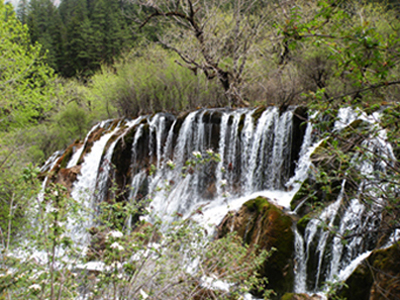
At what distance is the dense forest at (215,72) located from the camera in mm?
2189

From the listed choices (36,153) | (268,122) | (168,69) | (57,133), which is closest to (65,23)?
(57,133)

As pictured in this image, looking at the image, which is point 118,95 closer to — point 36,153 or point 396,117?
point 36,153

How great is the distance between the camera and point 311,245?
454 centimetres

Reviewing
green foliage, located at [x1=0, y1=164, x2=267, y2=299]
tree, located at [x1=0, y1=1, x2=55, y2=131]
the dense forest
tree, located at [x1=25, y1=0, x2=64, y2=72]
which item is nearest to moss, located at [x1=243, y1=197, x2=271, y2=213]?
green foliage, located at [x1=0, y1=164, x2=267, y2=299]

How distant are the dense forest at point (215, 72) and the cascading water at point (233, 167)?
1122 mm

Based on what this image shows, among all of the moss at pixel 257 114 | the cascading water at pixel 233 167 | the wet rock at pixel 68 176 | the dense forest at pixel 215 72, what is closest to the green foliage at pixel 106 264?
the dense forest at pixel 215 72

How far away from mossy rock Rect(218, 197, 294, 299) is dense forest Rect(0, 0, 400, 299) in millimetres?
1757

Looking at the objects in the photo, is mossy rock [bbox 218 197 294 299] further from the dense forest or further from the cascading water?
the dense forest

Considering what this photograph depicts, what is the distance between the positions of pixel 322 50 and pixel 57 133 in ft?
57.1

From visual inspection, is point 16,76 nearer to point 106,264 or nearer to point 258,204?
point 258,204

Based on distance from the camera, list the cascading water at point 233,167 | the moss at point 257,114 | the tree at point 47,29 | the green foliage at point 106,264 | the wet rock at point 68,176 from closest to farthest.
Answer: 1. the green foliage at point 106,264
2. the cascading water at point 233,167
3. the moss at point 257,114
4. the wet rock at point 68,176
5. the tree at point 47,29

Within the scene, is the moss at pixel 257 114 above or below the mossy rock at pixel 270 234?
above

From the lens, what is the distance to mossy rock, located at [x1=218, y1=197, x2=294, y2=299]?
14.9 ft

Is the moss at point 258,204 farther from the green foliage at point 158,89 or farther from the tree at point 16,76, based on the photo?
the green foliage at point 158,89
